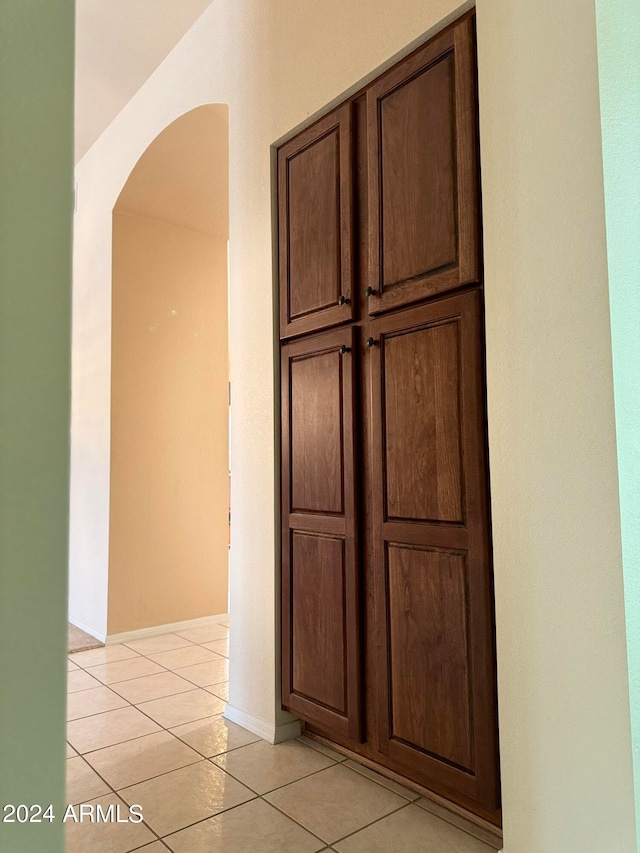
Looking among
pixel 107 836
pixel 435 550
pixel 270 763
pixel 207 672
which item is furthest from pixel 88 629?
pixel 435 550

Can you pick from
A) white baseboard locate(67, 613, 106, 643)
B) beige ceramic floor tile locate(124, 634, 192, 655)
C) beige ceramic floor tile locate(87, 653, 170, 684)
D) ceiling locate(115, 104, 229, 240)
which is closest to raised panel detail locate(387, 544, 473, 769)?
beige ceramic floor tile locate(87, 653, 170, 684)

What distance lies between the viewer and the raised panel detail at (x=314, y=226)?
2.11 meters

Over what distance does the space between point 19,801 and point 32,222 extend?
693 millimetres

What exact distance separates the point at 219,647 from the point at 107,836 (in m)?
1.83

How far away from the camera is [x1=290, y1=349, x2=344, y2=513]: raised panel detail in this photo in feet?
6.77

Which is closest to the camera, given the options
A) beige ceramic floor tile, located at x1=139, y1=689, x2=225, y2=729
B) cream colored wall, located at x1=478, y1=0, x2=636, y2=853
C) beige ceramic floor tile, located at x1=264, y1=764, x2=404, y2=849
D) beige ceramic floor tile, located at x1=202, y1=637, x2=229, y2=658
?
cream colored wall, located at x1=478, y1=0, x2=636, y2=853

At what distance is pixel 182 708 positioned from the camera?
2.62 metres

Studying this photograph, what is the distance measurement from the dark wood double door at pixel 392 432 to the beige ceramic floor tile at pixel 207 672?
0.86 meters

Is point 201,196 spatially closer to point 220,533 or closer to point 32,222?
point 220,533

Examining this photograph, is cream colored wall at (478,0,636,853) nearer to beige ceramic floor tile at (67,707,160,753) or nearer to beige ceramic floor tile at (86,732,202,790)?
beige ceramic floor tile at (86,732,202,790)

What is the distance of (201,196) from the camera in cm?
376

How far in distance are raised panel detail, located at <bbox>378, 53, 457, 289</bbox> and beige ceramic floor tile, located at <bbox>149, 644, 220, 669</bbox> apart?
7.61 feet

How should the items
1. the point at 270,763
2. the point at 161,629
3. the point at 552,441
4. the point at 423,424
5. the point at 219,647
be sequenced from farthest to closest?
the point at 161,629
the point at 219,647
the point at 270,763
the point at 423,424
the point at 552,441

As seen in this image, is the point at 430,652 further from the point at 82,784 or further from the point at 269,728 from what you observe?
the point at 82,784
